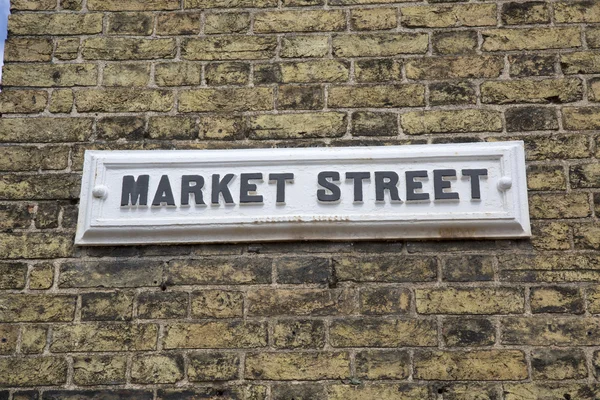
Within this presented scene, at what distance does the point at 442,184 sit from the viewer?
8.57ft

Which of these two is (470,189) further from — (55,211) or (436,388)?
(55,211)

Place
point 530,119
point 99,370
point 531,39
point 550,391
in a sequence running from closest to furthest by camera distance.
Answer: point 550,391
point 99,370
point 530,119
point 531,39

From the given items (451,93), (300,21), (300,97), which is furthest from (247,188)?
(451,93)

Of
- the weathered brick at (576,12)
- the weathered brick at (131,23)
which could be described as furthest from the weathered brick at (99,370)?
the weathered brick at (576,12)

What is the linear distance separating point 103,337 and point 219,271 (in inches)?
17.9

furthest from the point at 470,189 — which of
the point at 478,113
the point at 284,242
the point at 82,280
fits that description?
the point at 82,280

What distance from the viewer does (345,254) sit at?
2576 millimetres

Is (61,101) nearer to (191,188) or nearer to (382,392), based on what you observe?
(191,188)

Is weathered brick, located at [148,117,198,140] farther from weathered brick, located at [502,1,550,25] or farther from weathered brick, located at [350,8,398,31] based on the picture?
weathered brick, located at [502,1,550,25]

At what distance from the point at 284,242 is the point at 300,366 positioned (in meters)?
0.44

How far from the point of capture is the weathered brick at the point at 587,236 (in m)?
2.54

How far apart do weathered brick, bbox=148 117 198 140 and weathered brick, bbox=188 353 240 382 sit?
0.82 metres

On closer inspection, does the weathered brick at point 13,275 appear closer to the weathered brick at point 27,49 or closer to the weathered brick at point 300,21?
the weathered brick at point 27,49

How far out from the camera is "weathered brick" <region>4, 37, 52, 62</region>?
9.52 feet
